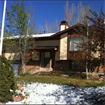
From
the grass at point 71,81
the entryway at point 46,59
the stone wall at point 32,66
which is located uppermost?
the entryway at point 46,59

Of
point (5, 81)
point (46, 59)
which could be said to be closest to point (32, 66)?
point (46, 59)

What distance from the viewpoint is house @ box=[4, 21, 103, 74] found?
13181 mm

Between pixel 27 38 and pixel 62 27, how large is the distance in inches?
205

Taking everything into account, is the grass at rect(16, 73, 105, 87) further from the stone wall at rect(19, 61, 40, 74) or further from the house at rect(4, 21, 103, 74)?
the stone wall at rect(19, 61, 40, 74)

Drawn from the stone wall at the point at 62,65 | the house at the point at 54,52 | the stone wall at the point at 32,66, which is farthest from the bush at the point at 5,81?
the stone wall at the point at 32,66

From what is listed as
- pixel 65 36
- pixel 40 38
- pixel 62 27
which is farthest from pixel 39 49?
pixel 62 27

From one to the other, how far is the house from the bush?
27.9ft

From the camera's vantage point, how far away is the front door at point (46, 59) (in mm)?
14957

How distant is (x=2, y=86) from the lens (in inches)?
171

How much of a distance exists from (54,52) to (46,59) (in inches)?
56.8

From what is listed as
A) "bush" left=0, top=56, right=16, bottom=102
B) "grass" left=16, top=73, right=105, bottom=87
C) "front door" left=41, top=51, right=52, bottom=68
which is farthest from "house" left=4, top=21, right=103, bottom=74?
"bush" left=0, top=56, right=16, bottom=102

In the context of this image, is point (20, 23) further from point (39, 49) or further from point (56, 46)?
point (56, 46)

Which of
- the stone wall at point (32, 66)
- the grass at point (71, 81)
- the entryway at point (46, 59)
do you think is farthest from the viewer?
the stone wall at point (32, 66)

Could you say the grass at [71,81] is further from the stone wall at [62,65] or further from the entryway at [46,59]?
the entryway at [46,59]
